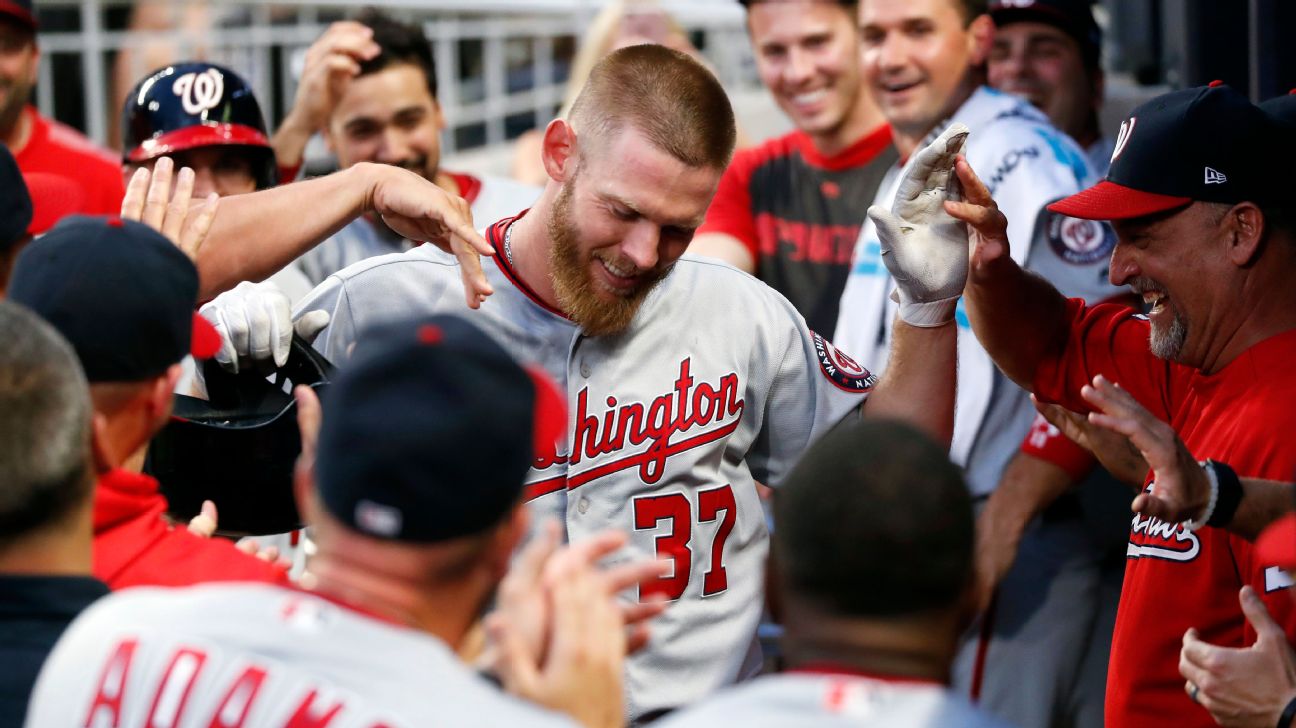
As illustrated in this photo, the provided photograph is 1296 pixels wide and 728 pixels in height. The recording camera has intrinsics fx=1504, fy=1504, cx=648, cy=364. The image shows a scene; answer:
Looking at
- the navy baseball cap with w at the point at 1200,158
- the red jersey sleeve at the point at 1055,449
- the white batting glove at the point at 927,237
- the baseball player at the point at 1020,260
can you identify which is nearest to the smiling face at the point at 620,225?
the white batting glove at the point at 927,237

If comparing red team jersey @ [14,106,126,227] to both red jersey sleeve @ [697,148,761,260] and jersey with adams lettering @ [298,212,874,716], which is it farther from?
jersey with adams lettering @ [298,212,874,716]

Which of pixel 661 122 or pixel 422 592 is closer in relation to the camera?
pixel 422 592

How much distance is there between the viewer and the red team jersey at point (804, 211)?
15.8 feet

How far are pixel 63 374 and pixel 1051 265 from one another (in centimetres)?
286

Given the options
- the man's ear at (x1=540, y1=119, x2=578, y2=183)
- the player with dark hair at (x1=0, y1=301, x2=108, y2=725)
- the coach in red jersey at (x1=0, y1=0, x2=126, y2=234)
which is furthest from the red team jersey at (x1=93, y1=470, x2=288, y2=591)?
the coach in red jersey at (x1=0, y1=0, x2=126, y2=234)

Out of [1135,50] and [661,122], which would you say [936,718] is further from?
[1135,50]

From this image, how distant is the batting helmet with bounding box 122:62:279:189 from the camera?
413cm

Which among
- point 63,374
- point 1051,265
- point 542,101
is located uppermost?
point 63,374

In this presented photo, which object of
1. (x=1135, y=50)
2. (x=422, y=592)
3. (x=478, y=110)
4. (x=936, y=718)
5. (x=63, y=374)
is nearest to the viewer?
(x=936, y=718)

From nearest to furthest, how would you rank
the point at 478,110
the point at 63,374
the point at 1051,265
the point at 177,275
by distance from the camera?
1. the point at 63,374
2. the point at 177,275
3. the point at 1051,265
4. the point at 478,110

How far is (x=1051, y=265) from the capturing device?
4078mm

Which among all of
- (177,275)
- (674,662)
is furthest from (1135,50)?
(177,275)

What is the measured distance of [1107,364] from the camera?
3201 mm

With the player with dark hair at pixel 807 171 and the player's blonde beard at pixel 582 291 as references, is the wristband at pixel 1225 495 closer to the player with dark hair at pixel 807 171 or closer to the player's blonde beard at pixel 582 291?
the player's blonde beard at pixel 582 291
